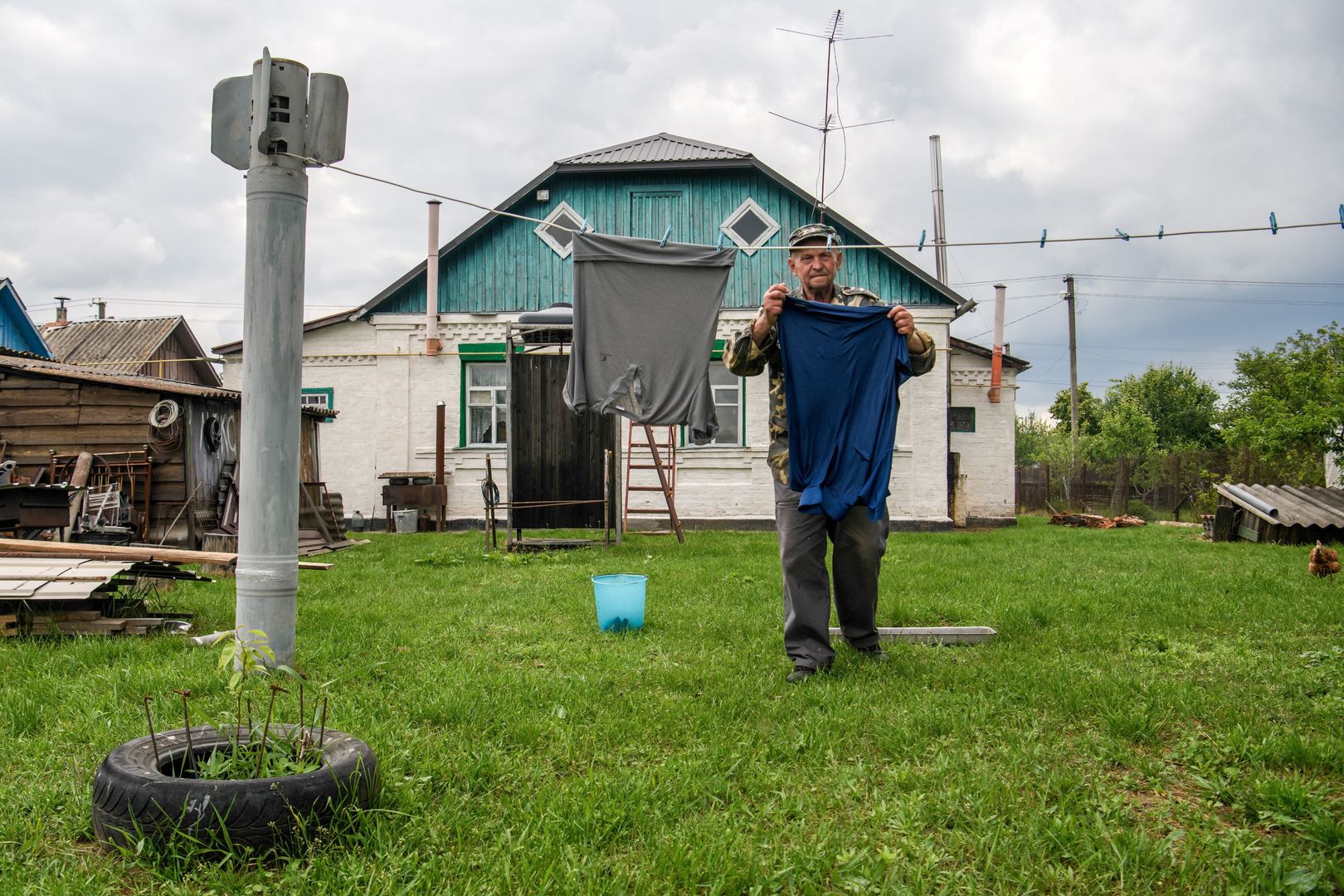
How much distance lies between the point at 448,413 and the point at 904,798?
630 inches

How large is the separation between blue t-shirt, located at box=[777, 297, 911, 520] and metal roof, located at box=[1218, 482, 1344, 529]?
10.1 m

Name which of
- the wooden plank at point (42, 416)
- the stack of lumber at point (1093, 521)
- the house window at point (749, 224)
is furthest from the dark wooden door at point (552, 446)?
the stack of lumber at point (1093, 521)

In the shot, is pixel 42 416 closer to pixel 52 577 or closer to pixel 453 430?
pixel 52 577

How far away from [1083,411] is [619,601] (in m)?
46.9

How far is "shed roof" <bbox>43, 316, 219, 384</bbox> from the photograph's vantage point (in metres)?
34.5

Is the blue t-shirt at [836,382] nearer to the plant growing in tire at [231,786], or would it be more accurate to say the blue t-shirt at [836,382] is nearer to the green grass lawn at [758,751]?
the green grass lawn at [758,751]

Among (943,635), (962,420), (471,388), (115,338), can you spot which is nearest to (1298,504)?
(962,420)

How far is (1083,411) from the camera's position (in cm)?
Result: 4781

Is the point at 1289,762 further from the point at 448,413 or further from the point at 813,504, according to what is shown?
the point at 448,413

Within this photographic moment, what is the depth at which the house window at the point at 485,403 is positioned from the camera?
59.1ft

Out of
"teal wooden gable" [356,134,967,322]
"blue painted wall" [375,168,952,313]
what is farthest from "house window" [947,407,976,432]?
"blue painted wall" [375,168,952,313]

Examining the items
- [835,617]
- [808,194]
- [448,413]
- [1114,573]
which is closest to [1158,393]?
[808,194]

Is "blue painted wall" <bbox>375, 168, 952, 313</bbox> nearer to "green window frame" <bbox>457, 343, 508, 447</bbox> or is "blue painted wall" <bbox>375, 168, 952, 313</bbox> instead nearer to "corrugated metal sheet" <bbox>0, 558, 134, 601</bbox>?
"green window frame" <bbox>457, 343, 508, 447</bbox>

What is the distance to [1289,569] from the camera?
28.3 ft
